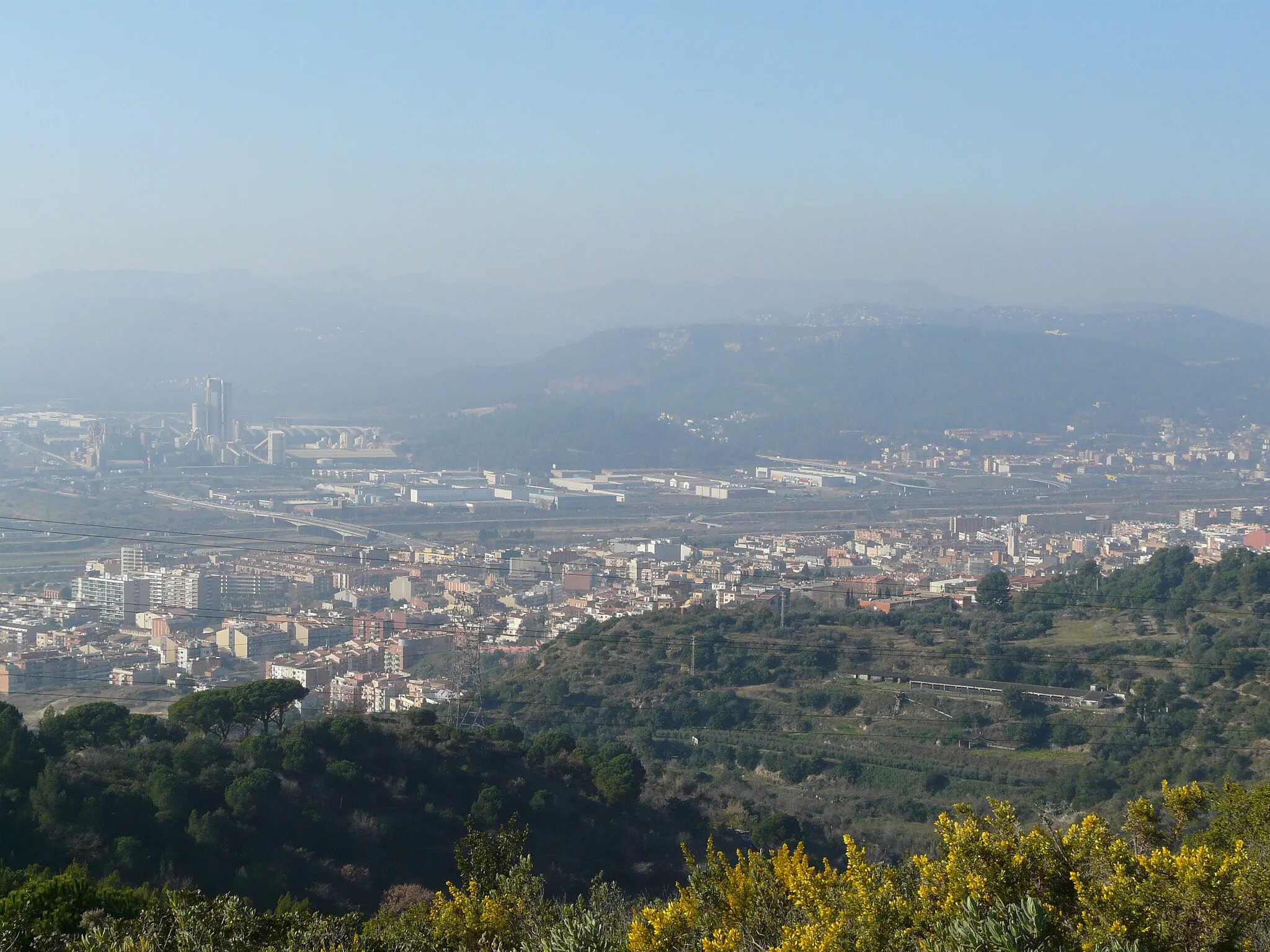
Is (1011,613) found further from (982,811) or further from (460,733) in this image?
(460,733)

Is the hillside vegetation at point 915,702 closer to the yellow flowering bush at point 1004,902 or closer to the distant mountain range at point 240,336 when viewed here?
the yellow flowering bush at point 1004,902

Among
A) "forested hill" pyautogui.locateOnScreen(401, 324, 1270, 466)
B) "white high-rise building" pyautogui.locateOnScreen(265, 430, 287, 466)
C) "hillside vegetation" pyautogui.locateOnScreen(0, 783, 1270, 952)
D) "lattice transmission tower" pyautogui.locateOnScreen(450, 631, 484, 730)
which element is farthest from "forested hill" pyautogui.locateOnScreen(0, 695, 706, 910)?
"forested hill" pyautogui.locateOnScreen(401, 324, 1270, 466)

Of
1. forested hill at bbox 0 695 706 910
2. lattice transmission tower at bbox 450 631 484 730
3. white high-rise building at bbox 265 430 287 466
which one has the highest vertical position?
white high-rise building at bbox 265 430 287 466

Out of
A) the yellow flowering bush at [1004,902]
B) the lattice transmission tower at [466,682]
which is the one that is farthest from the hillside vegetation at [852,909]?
the lattice transmission tower at [466,682]

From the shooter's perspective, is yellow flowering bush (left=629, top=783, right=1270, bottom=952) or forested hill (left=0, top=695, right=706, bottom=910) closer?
yellow flowering bush (left=629, top=783, right=1270, bottom=952)

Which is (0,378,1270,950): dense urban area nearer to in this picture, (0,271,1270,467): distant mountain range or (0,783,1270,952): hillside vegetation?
(0,783,1270,952): hillside vegetation

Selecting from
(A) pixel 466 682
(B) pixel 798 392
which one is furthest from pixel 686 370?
(A) pixel 466 682

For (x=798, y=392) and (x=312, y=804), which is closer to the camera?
(x=312, y=804)

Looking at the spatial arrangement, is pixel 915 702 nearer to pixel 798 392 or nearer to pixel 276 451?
pixel 276 451

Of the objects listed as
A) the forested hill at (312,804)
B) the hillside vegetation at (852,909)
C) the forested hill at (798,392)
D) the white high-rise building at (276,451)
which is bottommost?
the forested hill at (312,804)

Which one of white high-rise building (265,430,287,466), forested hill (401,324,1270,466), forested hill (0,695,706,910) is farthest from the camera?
forested hill (401,324,1270,466)

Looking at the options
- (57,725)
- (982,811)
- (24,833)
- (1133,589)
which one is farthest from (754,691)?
A: (24,833)
